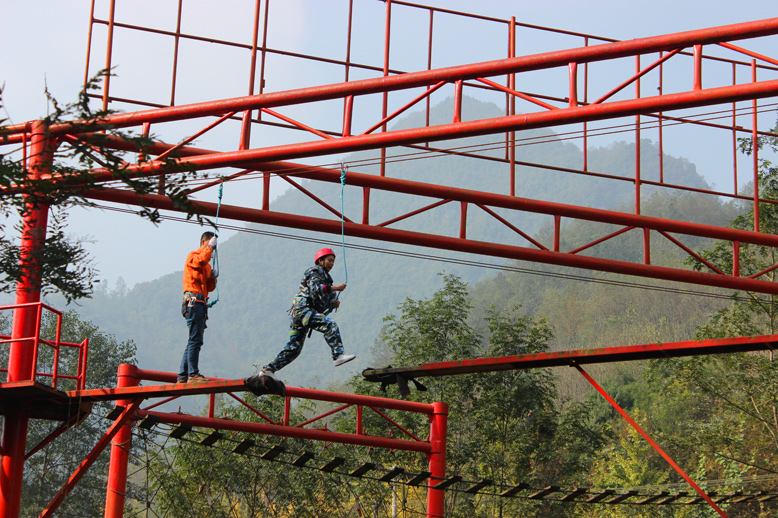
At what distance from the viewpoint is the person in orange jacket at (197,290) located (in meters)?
10.9

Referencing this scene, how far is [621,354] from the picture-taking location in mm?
9875

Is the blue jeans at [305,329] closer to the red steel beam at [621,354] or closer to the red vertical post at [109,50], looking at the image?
the red steel beam at [621,354]

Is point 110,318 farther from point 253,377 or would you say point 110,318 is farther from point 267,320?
point 253,377

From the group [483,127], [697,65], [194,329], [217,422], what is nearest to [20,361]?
[194,329]

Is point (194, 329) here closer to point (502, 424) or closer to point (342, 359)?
point (342, 359)

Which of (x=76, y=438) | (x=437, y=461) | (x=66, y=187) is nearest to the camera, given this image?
(x=66, y=187)

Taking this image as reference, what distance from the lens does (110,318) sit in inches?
7510

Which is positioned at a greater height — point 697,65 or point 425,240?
point 697,65

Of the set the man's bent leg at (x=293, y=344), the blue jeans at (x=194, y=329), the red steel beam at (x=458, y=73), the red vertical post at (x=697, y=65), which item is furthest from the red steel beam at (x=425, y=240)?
the red vertical post at (x=697, y=65)

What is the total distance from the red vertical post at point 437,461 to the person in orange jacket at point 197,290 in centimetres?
517

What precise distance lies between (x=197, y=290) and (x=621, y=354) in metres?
5.26

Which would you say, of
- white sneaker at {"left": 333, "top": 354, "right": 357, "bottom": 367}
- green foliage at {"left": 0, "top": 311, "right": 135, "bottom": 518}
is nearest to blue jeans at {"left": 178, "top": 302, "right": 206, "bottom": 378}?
white sneaker at {"left": 333, "top": 354, "right": 357, "bottom": 367}

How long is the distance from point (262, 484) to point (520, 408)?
9232 millimetres

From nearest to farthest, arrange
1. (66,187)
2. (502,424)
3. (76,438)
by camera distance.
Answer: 1. (66,187)
2. (502,424)
3. (76,438)
